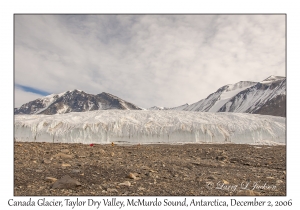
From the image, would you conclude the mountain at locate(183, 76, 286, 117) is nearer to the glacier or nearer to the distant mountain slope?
the distant mountain slope

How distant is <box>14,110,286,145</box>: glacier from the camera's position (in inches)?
1318

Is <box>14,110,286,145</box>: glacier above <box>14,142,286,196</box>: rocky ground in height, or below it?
below

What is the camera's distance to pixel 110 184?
6324 mm

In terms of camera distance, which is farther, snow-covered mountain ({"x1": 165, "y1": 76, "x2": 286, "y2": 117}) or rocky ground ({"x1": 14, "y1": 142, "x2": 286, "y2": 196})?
snow-covered mountain ({"x1": 165, "y1": 76, "x2": 286, "y2": 117})

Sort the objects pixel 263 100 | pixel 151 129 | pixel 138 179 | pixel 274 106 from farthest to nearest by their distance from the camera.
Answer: pixel 263 100
pixel 274 106
pixel 151 129
pixel 138 179

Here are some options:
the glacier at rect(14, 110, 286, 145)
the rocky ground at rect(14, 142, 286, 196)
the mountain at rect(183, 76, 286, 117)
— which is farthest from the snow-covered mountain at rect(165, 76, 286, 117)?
the rocky ground at rect(14, 142, 286, 196)

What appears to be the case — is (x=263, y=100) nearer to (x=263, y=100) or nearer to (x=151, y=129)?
(x=263, y=100)

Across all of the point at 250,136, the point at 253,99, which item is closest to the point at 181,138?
the point at 250,136

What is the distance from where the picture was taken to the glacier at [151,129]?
3347 centimetres

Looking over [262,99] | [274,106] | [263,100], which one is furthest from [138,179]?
[262,99]

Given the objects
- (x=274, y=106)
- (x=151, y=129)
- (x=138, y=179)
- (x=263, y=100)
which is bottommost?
(x=151, y=129)

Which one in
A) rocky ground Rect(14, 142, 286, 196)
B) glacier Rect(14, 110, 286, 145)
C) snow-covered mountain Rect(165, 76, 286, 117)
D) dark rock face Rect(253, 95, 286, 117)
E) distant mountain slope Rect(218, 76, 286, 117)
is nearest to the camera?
rocky ground Rect(14, 142, 286, 196)

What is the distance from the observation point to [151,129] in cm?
3606
